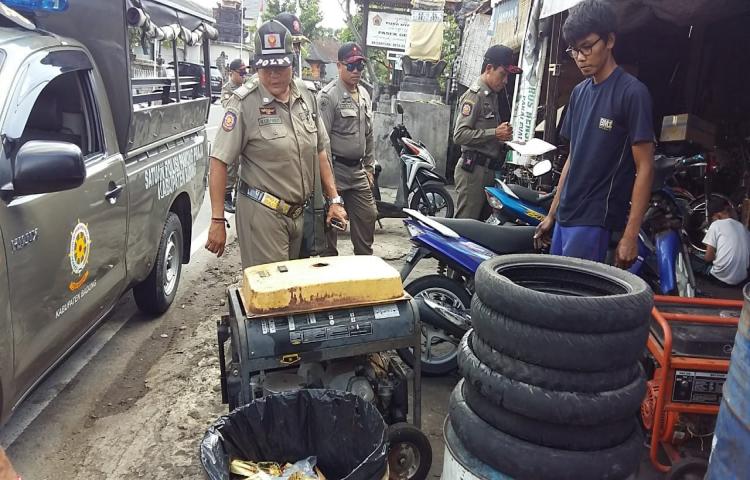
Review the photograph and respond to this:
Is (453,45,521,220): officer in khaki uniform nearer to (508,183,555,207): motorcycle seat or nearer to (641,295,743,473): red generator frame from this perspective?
(508,183,555,207): motorcycle seat

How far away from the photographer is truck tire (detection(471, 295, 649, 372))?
1741 millimetres

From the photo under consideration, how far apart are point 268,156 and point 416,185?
4.38m

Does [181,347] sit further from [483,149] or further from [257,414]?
[483,149]

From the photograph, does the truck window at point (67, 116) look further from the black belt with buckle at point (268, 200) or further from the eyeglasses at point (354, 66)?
the eyeglasses at point (354, 66)

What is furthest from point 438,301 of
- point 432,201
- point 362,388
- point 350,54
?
point 432,201

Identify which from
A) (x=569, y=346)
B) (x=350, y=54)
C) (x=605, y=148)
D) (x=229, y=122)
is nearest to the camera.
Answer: (x=569, y=346)

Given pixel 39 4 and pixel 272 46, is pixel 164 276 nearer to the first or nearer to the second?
pixel 39 4

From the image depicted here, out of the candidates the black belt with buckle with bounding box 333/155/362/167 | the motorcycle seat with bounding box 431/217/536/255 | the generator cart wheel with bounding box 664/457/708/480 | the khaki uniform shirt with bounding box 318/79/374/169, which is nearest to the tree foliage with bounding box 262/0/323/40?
the khaki uniform shirt with bounding box 318/79/374/169

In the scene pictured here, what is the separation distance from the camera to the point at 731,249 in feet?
13.5

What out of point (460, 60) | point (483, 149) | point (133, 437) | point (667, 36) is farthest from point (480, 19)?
point (133, 437)

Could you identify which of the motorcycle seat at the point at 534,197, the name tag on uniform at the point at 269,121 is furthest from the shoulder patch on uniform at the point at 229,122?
the motorcycle seat at the point at 534,197

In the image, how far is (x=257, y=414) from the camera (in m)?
2.25

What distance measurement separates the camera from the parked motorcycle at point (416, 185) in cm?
741

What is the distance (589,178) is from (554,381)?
153 centimetres
